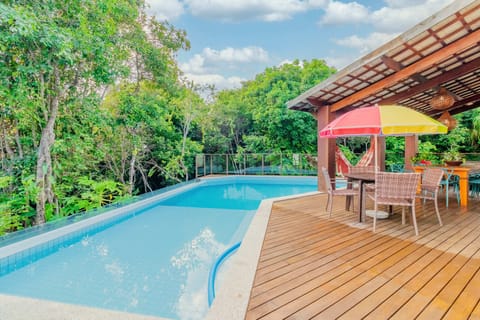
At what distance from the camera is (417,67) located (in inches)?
186

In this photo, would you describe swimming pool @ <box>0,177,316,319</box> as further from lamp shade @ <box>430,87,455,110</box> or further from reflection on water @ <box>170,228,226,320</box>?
lamp shade @ <box>430,87,455,110</box>

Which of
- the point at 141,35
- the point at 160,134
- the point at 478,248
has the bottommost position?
the point at 478,248

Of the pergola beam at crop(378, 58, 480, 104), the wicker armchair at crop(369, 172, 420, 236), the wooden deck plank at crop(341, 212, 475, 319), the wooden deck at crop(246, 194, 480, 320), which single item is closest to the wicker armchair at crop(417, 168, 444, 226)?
the wooden deck at crop(246, 194, 480, 320)

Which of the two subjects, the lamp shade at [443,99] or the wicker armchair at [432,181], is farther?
the lamp shade at [443,99]

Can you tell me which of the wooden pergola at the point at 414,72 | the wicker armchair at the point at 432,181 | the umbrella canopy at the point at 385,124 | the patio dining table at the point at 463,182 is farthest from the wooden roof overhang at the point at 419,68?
the patio dining table at the point at 463,182

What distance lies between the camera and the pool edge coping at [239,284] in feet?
6.02

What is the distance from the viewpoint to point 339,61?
1955cm

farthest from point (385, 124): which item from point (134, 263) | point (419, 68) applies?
point (134, 263)

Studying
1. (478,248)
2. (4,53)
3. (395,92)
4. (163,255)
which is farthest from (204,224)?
(395,92)

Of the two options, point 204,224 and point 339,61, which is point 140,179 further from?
point 339,61

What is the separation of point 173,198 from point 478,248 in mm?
7696

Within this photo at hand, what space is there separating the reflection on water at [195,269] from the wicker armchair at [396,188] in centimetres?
243

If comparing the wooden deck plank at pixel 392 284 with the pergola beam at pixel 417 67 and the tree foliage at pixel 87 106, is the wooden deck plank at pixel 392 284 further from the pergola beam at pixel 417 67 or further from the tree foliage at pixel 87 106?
the tree foliage at pixel 87 106

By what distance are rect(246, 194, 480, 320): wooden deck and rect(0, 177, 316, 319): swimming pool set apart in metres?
0.99
